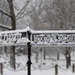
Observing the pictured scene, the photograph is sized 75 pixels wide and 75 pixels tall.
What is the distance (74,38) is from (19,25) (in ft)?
98.6

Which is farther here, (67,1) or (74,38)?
(67,1)

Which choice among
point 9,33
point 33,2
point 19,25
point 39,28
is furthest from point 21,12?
point 19,25

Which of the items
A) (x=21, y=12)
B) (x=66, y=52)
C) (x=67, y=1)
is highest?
(x=67, y=1)

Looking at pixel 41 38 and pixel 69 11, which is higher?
pixel 69 11

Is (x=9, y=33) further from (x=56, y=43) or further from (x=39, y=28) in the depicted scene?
(x=39, y=28)

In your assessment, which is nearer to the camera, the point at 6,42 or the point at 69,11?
the point at 6,42

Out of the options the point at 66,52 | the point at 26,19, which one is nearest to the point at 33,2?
the point at 66,52

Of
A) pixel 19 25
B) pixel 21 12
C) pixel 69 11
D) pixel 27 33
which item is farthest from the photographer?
pixel 19 25

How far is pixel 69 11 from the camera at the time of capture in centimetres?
2136

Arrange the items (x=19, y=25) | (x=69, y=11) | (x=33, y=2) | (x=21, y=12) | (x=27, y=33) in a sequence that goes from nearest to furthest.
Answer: (x=27, y=33)
(x=21, y=12)
(x=33, y=2)
(x=69, y=11)
(x=19, y=25)

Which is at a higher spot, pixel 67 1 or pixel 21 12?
pixel 67 1

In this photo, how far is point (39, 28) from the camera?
25641 millimetres

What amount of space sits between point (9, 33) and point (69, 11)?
14544 mm

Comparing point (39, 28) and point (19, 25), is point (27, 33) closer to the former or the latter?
point (39, 28)
